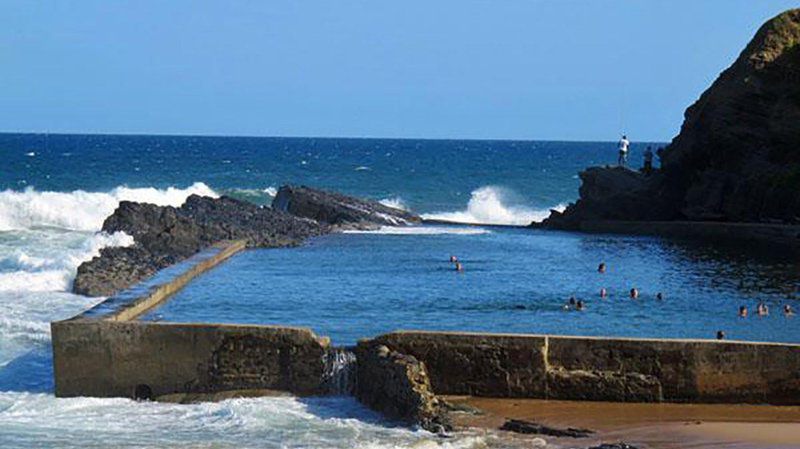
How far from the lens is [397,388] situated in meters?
16.7

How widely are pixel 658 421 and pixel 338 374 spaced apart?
4.31 m

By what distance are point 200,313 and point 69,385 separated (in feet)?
17.0

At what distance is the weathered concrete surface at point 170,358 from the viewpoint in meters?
17.7

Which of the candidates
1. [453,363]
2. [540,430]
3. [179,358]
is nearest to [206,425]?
[179,358]

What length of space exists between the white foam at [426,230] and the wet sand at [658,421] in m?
27.9

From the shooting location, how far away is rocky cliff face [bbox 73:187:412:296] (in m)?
28.9

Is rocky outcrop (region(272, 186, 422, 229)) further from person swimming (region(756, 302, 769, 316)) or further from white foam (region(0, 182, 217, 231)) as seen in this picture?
person swimming (region(756, 302, 769, 316))

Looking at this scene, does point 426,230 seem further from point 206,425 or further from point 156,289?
point 206,425

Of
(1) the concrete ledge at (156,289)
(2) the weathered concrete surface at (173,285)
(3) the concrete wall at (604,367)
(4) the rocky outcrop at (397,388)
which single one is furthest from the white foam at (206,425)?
(2) the weathered concrete surface at (173,285)

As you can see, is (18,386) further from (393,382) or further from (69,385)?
(393,382)

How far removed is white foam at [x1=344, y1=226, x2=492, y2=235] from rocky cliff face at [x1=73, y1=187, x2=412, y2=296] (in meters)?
0.83

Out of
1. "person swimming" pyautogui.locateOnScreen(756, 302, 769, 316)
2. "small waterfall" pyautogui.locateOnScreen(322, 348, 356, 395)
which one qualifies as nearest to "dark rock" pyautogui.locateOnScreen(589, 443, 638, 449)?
"small waterfall" pyautogui.locateOnScreen(322, 348, 356, 395)

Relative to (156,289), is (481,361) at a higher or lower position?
lower

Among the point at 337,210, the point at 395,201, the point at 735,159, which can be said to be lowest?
the point at 395,201
